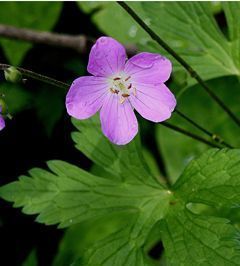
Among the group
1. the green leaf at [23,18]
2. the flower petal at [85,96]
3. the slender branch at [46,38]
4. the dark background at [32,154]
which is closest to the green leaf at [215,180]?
the flower petal at [85,96]

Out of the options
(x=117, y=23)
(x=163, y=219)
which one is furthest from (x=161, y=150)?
(x=163, y=219)

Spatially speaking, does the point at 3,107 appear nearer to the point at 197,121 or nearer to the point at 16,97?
the point at 16,97

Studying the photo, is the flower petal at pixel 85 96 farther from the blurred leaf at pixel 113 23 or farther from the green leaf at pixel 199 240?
the blurred leaf at pixel 113 23

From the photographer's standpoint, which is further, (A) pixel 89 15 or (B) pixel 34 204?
(A) pixel 89 15

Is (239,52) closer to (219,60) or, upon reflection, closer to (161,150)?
(219,60)

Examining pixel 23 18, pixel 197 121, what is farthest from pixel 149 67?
pixel 23 18

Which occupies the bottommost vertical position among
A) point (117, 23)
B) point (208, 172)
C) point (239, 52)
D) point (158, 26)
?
point (208, 172)

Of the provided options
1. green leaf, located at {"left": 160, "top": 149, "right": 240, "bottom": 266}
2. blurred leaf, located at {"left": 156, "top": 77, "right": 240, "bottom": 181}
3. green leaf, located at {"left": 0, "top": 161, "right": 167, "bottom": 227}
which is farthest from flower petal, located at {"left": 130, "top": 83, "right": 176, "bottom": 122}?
blurred leaf, located at {"left": 156, "top": 77, "right": 240, "bottom": 181}
